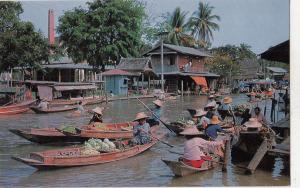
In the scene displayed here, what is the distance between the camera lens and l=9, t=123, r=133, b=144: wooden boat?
9.25m

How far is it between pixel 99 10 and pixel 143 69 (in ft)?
12.4

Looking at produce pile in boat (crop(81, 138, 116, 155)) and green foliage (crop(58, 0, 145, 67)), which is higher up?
green foliage (crop(58, 0, 145, 67))

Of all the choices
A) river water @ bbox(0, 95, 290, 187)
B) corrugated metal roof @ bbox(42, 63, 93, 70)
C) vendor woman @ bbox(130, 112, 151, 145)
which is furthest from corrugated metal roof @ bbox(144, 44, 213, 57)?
vendor woman @ bbox(130, 112, 151, 145)

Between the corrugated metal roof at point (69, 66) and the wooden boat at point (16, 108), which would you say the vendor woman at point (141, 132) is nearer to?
the wooden boat at point (16, 108)

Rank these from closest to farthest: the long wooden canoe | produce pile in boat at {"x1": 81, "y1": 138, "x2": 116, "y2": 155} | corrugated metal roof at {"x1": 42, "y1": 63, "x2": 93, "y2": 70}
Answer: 1. produce pile in boat at {"x1": 81, "y1": 138, "x2": 116, "y2": 155}
2. the long wooden canoe
3. corrugated metal roof at {"x1": 42, "y1": 63, "x2": 93, "y2": 70}

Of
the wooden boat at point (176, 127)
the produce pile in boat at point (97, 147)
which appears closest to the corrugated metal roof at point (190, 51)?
the wooden boat at point (176, 127)

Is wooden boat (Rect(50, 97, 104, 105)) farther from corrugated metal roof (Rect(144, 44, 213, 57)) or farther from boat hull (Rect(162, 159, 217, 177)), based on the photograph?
boat hull (Rect(162, 159, 217, 177))

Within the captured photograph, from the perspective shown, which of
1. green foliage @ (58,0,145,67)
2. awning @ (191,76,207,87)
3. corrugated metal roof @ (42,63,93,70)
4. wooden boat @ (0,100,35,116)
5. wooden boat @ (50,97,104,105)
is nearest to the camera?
wooden boat @ (0,100,35,116)

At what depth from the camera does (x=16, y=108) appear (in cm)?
1600

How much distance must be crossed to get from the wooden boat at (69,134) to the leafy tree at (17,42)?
5.06 metres

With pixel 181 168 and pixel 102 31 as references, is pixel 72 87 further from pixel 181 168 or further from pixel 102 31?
pixel 181 168

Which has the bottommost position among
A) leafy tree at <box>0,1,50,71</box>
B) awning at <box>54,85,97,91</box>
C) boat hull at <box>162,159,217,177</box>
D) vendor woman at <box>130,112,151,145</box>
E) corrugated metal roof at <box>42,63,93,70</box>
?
boat hull at <box>162,159,217,177</box>

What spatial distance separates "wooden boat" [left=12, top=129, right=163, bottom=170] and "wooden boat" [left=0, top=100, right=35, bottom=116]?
27.8 ft

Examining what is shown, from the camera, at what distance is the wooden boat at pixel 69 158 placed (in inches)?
281
